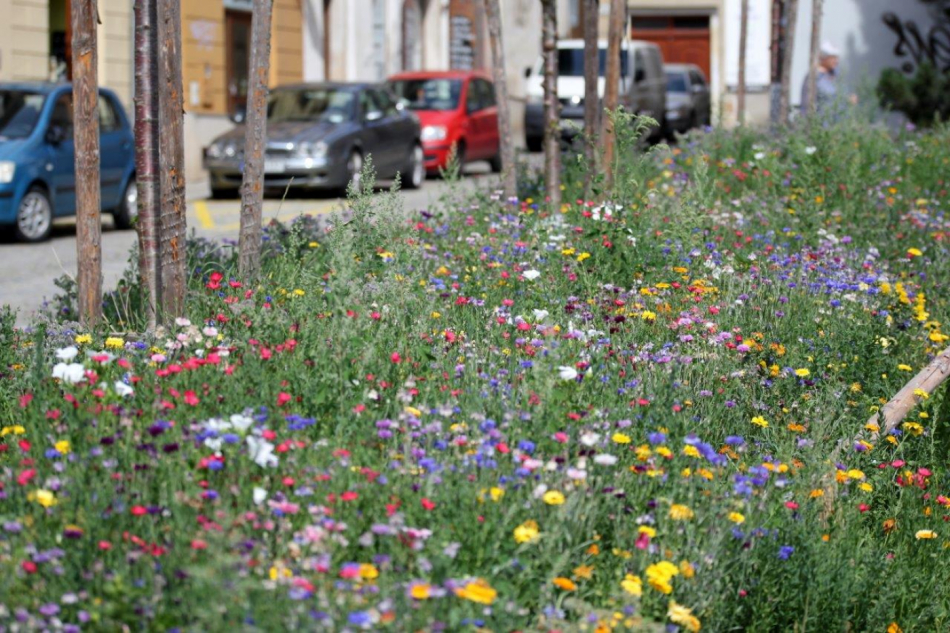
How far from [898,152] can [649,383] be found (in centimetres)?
1009

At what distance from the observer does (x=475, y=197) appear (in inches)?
455

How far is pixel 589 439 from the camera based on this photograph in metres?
4.31

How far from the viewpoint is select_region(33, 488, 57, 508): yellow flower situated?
3.76 metres

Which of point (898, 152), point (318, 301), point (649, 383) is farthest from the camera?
point (898, 152)

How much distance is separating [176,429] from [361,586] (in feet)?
2.86

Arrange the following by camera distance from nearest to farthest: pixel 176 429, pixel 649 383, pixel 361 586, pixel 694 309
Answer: pixel 361 586 < pixel 176 429 < pixel 649 383 < pixel 694 309

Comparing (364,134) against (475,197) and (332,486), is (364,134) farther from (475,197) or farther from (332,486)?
(332,486)

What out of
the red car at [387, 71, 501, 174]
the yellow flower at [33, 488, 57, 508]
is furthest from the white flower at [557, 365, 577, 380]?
the red car at [387, 71, 501, 174]

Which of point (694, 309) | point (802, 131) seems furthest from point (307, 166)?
point (694, 309)

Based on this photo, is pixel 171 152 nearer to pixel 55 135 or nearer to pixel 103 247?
pixel 103 247

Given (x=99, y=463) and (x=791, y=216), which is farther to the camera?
(x=791, y=216)

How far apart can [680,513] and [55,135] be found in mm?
13256

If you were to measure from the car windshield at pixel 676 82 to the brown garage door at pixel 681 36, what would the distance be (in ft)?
28.6

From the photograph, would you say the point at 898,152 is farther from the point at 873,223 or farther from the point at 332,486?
the point at 332,486
